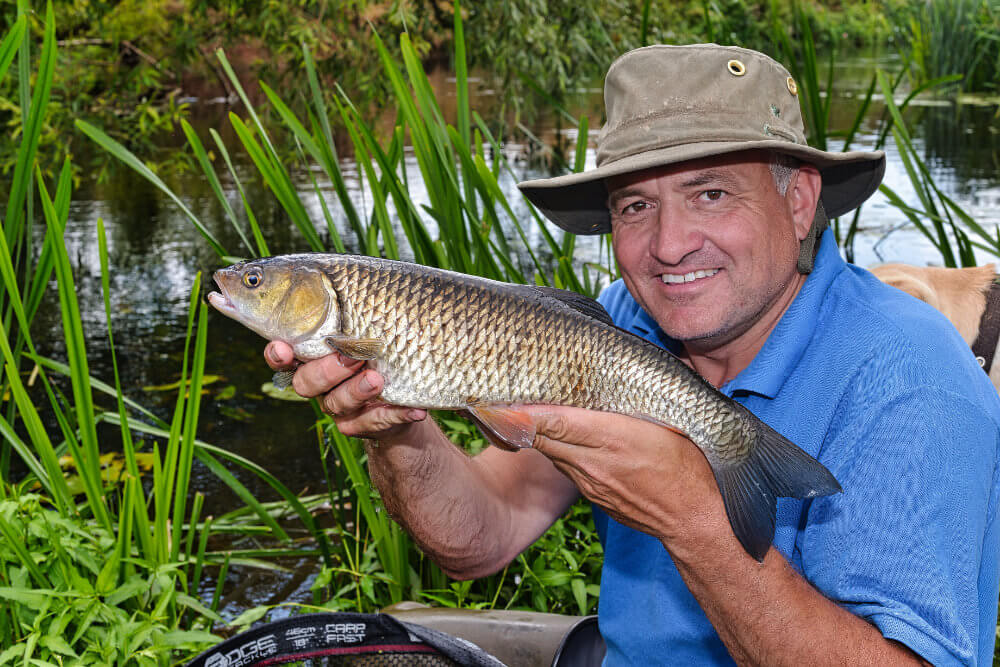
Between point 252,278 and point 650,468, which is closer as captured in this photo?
point 650,468

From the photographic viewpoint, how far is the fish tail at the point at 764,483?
146 centimetres

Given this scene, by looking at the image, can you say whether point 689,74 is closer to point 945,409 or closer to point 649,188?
point 649,188

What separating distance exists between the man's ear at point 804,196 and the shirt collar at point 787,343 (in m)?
0.11

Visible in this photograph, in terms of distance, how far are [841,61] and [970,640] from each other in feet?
76.8

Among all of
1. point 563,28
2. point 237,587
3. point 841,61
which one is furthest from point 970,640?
point 841,61

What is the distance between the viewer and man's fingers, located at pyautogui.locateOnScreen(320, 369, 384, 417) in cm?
156

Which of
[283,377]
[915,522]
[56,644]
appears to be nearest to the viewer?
[915,522]

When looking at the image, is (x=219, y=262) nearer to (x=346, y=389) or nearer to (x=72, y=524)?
(x=72, y=524)

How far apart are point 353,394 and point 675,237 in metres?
0.69

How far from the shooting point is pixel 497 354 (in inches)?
61.1

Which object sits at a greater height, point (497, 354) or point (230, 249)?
point (497, 354)

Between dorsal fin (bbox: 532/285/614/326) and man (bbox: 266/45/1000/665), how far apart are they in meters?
0.21

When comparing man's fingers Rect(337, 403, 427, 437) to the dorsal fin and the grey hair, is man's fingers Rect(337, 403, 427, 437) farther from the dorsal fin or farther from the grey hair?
the grey hair

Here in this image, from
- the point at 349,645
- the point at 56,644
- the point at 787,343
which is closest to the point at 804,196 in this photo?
the point at 787,343
